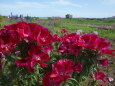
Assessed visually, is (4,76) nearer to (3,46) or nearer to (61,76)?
(3,46)

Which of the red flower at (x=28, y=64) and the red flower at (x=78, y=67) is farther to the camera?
the red flower at (x=78, y=67)

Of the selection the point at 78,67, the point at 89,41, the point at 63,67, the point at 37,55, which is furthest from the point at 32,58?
the point at 89,41

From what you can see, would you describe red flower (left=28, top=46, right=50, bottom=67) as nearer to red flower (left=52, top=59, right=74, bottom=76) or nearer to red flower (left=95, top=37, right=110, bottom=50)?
red flower (left=52, top=59, right=74, bottom=76)

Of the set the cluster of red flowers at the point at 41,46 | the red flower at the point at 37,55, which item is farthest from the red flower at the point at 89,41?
the red flower at the point at 37,55

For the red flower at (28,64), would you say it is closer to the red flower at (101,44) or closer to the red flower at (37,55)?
the red flower at (37,55)

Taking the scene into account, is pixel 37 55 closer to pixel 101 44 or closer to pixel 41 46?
pixel 41 46

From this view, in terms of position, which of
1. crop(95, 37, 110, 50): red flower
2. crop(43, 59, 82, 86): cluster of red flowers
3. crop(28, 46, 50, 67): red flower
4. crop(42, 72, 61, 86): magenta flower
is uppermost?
crop(95, 37, 110, 50): red flower

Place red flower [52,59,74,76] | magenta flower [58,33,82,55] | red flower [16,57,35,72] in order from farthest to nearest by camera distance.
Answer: magenta flower [58,33,82,55], red flower [52,59,74,76], red flower [16,57,35,72]

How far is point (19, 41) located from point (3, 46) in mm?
109

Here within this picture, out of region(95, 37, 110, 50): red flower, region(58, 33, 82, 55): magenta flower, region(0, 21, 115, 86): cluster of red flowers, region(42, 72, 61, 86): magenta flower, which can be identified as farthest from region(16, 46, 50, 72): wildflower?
region(95, 37, 110, 50): red flower

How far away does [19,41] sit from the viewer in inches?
55.6

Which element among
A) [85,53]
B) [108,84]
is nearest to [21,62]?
[85,53]

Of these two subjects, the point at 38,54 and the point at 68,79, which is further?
the point at 68,79

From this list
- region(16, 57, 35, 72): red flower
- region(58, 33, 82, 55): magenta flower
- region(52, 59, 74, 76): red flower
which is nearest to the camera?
region(16, 57, 35, 72): red flower
